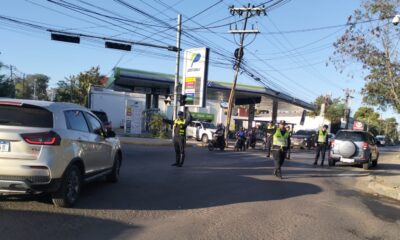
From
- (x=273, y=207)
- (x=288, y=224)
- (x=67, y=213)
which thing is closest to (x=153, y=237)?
(x=67, y=213)

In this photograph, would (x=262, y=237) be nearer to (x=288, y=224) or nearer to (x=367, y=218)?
(x=288, y=224)

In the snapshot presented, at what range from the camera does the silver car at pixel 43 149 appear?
272 inches

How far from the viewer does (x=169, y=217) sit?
754 centimetres

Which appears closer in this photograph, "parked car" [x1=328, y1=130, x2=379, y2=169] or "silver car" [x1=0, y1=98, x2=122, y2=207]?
"silver car" [x1=0, y1=98, x2=122, y2=207]

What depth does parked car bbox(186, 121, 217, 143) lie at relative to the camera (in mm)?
36188

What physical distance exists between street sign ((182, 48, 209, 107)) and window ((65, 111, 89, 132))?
2384 cm

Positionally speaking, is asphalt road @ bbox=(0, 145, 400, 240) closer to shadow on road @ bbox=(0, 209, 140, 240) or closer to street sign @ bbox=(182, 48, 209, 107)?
shadow on road @ bbox=(0, 209, 140, 240)

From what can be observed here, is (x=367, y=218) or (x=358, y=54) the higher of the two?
(x=358, y=54)

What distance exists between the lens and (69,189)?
7695 mm

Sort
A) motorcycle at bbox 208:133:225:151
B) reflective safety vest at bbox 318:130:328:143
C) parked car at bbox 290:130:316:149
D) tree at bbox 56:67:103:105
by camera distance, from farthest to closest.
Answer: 1. tree at bbox 56:67:103:105
2. parked car at bbox 290:130:316:149
3. motorcycle at bbox 208:133:225:151
4. reflective safety vest at bbox 318:130:328:143

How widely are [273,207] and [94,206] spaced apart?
3430 millimetres

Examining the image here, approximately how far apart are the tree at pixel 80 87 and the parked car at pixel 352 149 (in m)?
54.6

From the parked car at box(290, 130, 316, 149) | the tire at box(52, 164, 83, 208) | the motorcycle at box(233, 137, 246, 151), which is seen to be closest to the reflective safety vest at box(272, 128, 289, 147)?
the tire at box(52, 164, 83, 208)

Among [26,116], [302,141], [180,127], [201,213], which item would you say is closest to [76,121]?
[26,116]
